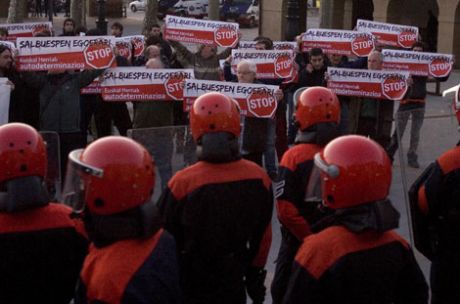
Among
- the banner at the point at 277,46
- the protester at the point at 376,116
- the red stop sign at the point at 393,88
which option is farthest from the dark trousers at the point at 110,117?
the red stop sign at the point at 393,88

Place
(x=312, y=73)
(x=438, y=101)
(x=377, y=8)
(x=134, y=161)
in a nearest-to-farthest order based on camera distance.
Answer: (x=134, y=161) → (x=312, y=73) → (x=438, y=101) → (x=377, y=8)

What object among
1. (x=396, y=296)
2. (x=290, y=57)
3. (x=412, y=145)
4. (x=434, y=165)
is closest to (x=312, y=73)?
(x=290, y=57)

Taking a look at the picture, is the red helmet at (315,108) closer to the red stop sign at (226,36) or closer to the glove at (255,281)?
the glove at (255,281)

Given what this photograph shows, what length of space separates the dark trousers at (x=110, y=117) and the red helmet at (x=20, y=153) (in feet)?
24.2

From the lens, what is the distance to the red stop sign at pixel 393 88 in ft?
37.7

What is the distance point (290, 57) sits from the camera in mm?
12016

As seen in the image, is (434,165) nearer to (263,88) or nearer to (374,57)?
(263,88)

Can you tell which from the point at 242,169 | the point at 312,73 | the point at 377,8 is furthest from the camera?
the point at 377,8

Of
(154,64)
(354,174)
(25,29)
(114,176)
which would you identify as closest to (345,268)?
(354,174)

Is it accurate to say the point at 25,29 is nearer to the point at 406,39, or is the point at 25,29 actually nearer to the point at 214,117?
the point at 406,39

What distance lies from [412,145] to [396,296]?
6.03 metres

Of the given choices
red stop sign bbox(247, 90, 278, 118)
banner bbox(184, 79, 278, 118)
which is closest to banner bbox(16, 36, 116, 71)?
banner bbox(184, 79, 278, 118)

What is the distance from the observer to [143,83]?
10.4 m

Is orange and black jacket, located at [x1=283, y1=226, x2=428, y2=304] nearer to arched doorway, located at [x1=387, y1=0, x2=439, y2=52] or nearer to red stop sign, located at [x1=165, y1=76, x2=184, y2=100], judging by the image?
red stop sign, located at [x1=165, y1=76, x2=184, y2=100]
